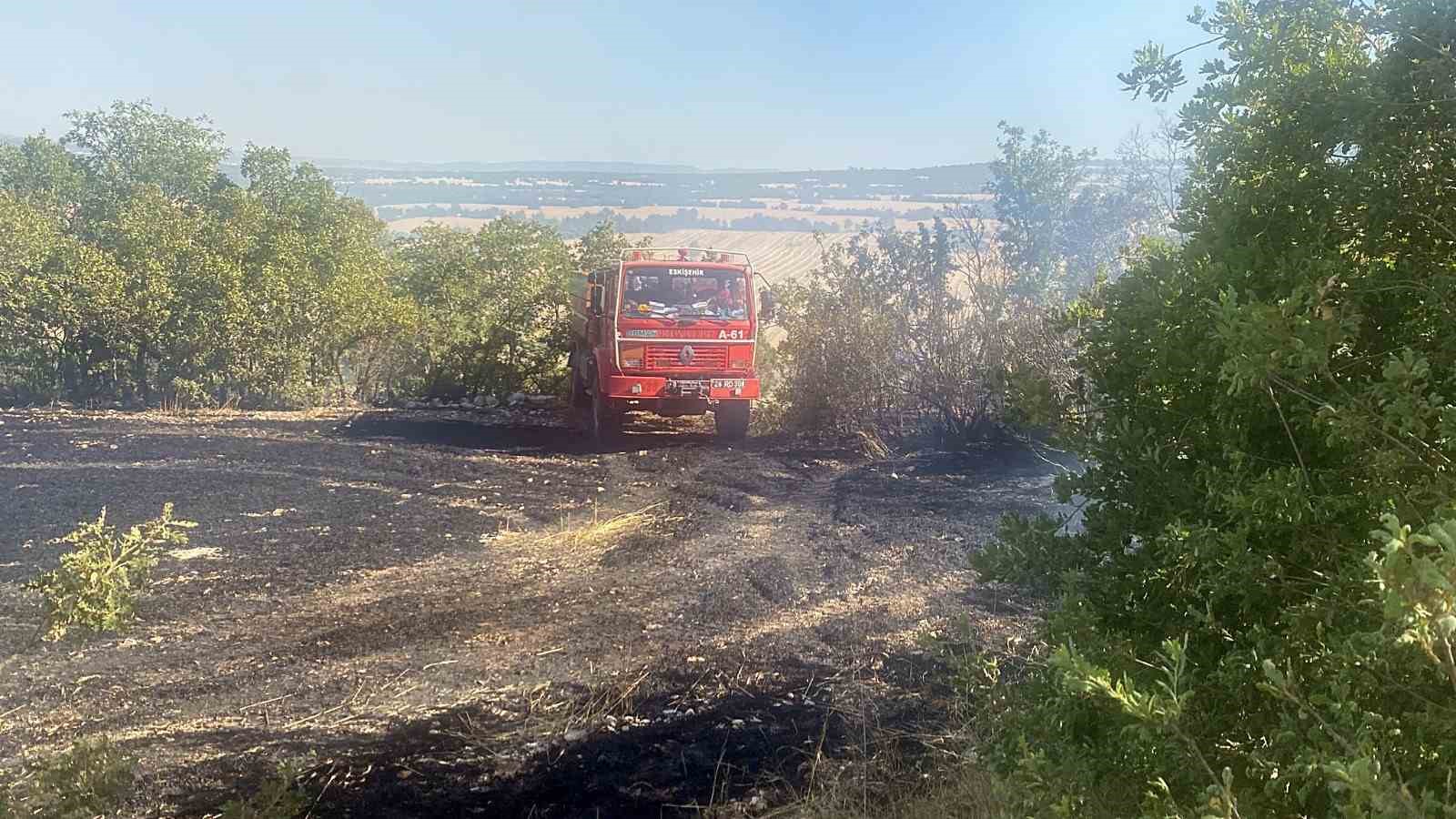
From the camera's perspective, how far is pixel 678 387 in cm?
1352

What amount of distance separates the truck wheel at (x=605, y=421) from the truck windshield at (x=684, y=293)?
58.8 inches

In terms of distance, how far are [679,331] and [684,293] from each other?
58 cm

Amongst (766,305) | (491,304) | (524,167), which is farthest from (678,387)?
(524,167)

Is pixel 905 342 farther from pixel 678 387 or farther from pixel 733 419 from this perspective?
pixel 678 387

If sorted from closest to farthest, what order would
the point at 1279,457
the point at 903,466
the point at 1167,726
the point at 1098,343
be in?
the point at 1167,726 → the point at 1279,457 → the point at 1098,343 → the point at 903,466

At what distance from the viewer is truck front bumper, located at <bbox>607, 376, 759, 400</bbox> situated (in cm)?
1342

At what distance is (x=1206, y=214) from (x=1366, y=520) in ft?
3.14

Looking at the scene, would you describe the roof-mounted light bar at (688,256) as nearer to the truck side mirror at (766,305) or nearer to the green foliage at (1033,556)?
the truck side mirror at (766,305)

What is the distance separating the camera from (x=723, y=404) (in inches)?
574

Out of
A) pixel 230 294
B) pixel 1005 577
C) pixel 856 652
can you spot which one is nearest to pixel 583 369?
pixel 230 294

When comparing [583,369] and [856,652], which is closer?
[856,652]

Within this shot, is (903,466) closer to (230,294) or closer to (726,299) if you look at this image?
(726,299)

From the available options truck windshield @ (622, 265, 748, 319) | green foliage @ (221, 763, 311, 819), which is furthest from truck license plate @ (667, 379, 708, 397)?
green foliage @ (221, 763, 311, 819)

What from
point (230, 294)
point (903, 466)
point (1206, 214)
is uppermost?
point (1206, 214)
